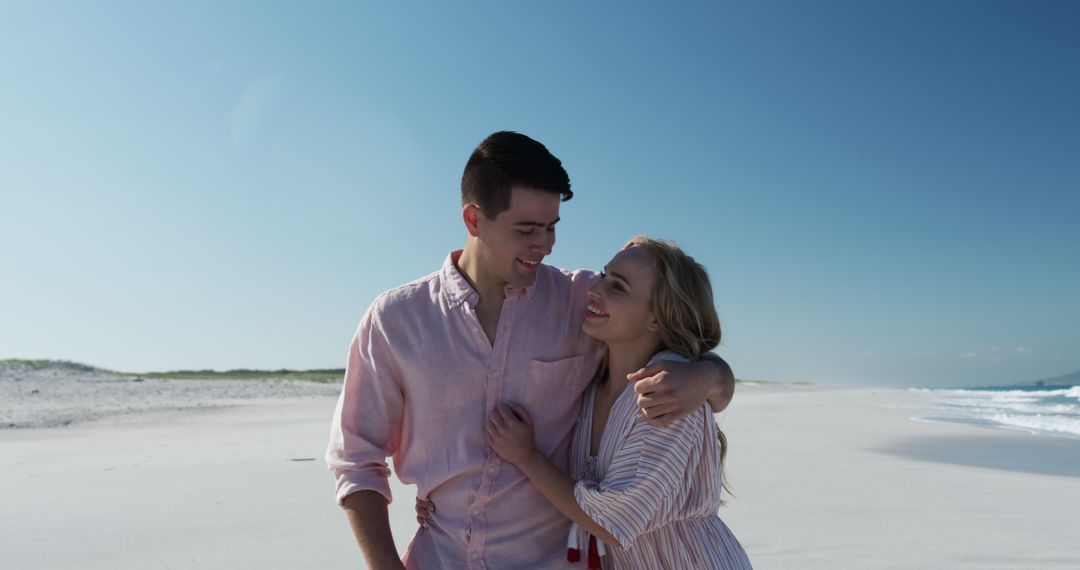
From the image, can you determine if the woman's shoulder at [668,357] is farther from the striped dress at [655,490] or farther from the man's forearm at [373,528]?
the man's forearm at [373,528]

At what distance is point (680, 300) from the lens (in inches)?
97.0

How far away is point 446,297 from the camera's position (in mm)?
2570

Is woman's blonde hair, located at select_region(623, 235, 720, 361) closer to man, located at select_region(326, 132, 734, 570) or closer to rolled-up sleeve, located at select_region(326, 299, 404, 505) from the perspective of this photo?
man, located at select_region(326, 132, 734, 570)

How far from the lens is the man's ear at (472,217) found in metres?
2.59

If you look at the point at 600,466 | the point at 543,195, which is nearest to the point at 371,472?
the point at 600,466

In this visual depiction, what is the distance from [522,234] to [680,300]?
0.52m

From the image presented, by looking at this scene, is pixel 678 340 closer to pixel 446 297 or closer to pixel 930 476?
pixel 446 297

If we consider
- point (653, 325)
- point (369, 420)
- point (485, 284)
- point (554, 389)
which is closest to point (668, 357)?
point (653, 325)

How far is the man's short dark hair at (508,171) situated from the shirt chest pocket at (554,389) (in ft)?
1.65

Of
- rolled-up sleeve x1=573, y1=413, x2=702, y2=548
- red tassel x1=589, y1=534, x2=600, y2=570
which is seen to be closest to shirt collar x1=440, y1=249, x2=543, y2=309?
rolled-up sleeve x1=573, y1=413, x2=702, y2=548

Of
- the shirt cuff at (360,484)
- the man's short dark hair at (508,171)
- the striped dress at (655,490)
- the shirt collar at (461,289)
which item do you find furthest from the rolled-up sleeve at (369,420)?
the striped dress at (655,490)

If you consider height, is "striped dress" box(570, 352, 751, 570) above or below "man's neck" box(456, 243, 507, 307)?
below

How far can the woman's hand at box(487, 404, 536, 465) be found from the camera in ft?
7.55

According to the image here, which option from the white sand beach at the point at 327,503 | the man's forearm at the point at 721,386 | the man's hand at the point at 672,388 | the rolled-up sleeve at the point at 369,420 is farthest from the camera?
the white sand beach at the point at 327,503
